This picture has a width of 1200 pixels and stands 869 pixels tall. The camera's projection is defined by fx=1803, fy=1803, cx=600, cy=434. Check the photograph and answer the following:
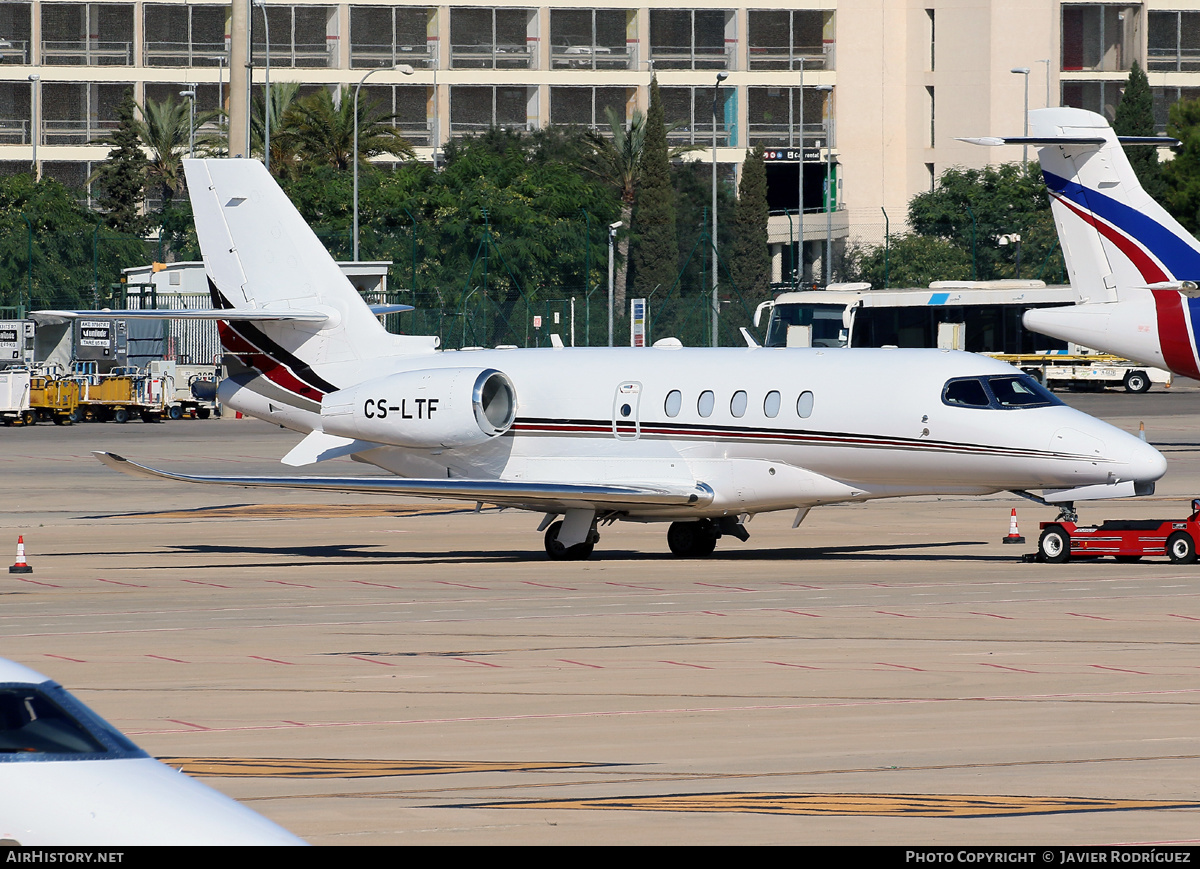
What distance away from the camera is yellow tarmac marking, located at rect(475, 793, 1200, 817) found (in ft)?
34.3

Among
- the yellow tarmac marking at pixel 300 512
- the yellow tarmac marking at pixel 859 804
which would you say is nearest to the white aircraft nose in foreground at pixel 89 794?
the yellow tarmac marking at pixel 859 804

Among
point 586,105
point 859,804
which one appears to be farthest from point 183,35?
point 859,804

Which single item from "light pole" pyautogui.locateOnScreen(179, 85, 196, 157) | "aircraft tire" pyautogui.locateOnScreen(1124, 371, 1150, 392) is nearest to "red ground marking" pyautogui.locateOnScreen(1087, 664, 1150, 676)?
"aircraft tire" pyautogui.locateOnScreen(1124, 371, 1150, 392)

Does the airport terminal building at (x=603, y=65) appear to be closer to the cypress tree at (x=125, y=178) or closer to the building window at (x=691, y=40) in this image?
the building window at (x=691, y=40)

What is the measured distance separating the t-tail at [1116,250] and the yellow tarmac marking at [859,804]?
2766 centimetres

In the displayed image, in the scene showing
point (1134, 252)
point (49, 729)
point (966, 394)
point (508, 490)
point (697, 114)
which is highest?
point (697, 114)

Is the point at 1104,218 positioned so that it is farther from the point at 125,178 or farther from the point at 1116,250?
the point at 125,178

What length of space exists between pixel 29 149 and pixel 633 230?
3722cm

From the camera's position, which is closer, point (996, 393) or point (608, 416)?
point (996, 393)

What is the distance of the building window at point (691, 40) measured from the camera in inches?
4348

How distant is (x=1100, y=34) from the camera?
108 metres

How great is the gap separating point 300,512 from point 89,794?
28.3 m

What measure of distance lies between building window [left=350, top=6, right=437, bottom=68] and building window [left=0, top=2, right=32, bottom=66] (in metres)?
18.9

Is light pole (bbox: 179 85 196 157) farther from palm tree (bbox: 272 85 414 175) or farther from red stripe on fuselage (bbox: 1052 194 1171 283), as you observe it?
red stripe on fuselage (bbox: 1052 194 1171 283)
